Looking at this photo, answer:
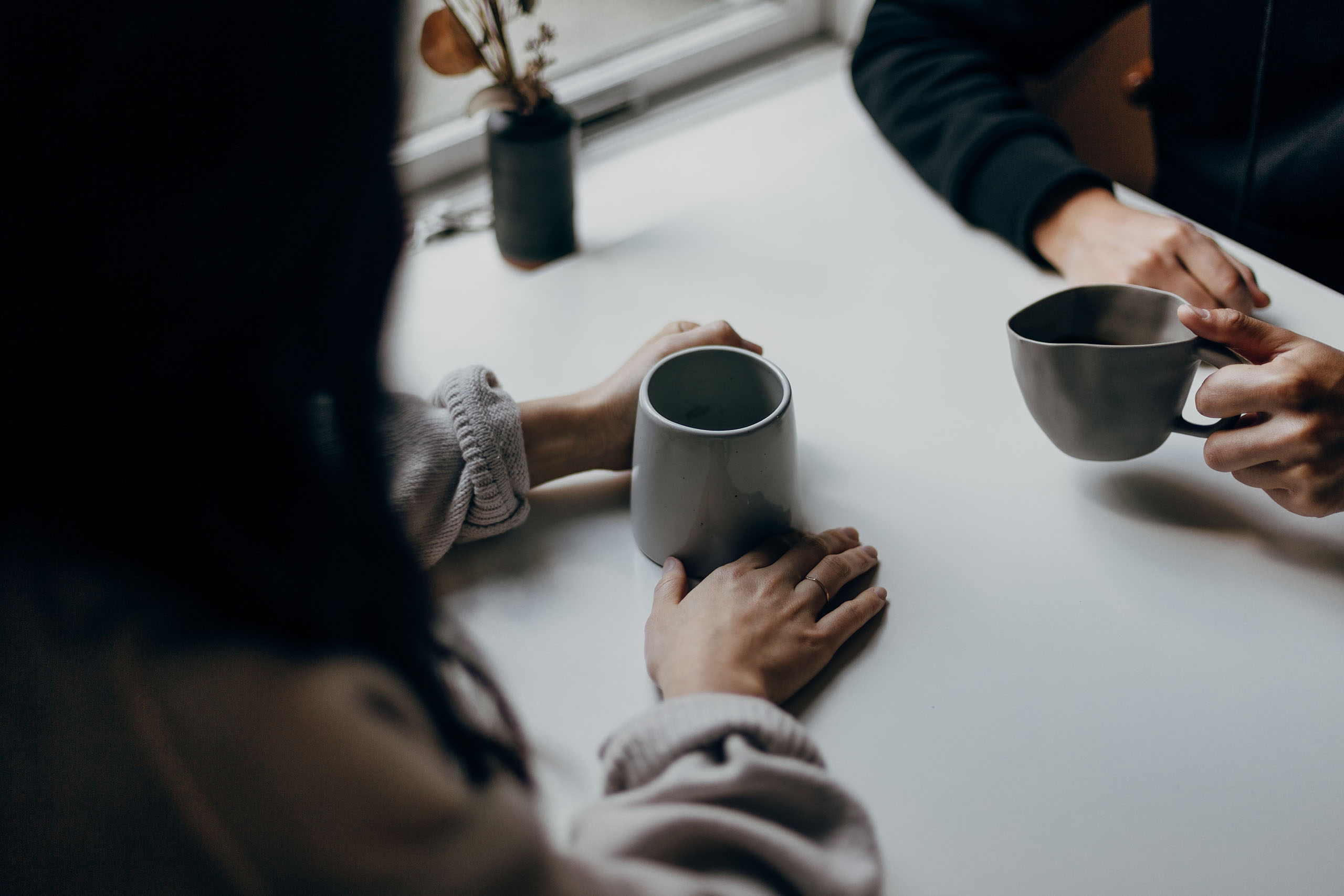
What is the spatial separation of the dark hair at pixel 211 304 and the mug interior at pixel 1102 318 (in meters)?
0.43

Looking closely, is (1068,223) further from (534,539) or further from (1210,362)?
(534,539)

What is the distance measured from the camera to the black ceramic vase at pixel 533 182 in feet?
2.69

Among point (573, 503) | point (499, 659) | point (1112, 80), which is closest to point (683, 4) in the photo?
point (1112, 80)

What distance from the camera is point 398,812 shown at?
1.00ft

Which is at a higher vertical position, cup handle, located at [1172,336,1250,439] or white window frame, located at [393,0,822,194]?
white window frame, located at [393,0,822,194]

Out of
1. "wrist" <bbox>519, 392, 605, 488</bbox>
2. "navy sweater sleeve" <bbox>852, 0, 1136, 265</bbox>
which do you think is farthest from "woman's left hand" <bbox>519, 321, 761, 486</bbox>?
"navy sweater sleeve" <bbox>852, 0, 1136, 265</bbox>

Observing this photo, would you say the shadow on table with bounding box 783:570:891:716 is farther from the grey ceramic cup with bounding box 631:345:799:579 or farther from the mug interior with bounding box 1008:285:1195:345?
the mug interior with bounding box 1008:285:1195:345

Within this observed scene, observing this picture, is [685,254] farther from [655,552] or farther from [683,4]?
[683,4]

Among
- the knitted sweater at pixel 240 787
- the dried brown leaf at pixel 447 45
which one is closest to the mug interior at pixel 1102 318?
the knitted sweater at pixel 240 787

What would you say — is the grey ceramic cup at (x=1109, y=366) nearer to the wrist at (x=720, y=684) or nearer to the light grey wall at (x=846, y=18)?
the wrist at (x=720, y=684)

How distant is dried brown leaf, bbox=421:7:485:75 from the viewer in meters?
0.79

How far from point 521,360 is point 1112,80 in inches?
38.1

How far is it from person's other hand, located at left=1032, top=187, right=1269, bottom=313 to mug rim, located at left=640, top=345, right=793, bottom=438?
352 mm

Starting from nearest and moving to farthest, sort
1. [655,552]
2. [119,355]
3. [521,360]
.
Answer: [119,355], [655,552], [521,360]
